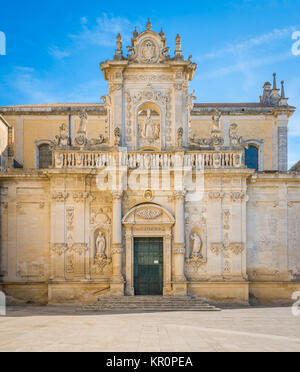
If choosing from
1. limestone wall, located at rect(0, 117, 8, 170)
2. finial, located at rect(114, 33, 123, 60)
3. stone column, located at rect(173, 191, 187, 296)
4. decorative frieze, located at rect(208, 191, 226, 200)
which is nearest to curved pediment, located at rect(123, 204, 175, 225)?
stone column, located at rect(173, 191, 187, 296)

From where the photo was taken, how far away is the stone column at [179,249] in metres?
21.6

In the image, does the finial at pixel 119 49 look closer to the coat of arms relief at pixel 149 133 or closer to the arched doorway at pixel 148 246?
the coat of arms relief at pixel 149 133

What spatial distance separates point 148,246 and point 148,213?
1.54m

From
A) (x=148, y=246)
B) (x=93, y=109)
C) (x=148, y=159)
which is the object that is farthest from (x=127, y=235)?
(x=93, y=109)

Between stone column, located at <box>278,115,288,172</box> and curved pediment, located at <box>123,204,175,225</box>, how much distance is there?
482 inches

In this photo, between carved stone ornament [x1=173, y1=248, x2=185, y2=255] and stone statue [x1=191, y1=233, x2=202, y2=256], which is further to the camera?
stone statue [x1=191, y1=233, x2=202, y2=256]

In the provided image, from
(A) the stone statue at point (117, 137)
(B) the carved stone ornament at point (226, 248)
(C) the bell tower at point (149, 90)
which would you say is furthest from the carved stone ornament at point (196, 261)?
(A) the stone statue at point (117, 137)

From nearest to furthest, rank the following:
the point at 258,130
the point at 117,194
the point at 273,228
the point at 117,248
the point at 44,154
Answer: the point at 117,248, the point at 117,194, the point at 273,228, the point at 44,154, the point at 258,130

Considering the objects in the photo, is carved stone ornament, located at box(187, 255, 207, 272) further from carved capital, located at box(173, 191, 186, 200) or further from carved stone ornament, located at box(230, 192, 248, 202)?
carved stone ornament, located at box(230, 192, 248, 202)

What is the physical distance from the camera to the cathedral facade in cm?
2214

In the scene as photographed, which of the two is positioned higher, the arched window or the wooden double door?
the arched window

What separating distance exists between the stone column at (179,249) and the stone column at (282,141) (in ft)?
38.7

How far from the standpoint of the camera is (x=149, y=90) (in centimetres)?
2334

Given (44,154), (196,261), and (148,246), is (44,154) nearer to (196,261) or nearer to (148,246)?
(148,246)
